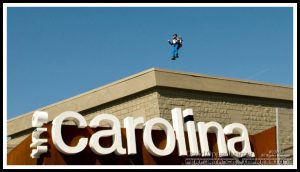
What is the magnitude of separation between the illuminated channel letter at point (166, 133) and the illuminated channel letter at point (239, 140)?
2873 mm

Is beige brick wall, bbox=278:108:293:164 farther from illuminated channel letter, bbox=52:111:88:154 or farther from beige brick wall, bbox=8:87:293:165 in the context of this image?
illuminated channel letter, bbox=52:111:88:154

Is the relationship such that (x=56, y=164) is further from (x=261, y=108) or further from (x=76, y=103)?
(x=261, y=108)

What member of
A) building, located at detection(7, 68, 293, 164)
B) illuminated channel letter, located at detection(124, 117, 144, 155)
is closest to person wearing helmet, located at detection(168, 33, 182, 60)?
building, located at detection(7, 68, 293, 164)

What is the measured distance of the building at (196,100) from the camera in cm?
2392

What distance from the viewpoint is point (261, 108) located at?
27.4 meters

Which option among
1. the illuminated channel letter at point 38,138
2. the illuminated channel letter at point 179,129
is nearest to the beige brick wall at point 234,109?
the illuminated channel letter at point 179,129

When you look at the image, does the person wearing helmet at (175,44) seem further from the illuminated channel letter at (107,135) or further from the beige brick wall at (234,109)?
the illuminated channel letter at (107,135)

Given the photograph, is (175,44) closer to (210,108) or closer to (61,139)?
(210,108)

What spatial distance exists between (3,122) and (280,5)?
9.13 metres

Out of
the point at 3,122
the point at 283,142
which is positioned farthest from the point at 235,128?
the point at 3,122

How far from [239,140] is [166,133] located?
356 cm

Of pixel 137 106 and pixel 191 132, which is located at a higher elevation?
pixel 137 106

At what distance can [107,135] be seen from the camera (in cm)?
2092

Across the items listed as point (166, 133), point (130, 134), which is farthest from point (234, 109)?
point (130, 134)
